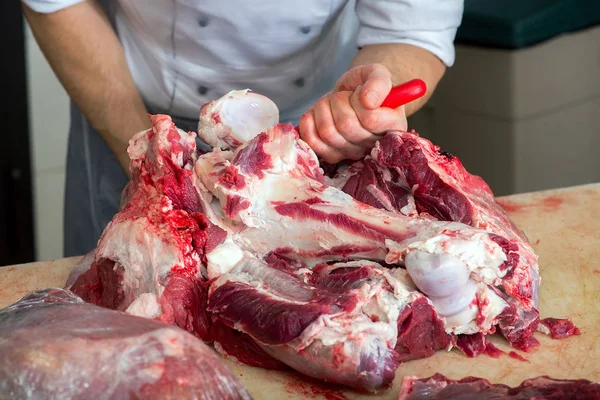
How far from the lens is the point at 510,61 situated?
336 cm

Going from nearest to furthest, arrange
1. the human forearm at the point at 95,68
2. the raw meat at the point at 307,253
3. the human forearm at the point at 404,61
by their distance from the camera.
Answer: the raw meat at the point at 307,253 → the human forearm at the point at 404,61 → the human forearm at the point at 95,68

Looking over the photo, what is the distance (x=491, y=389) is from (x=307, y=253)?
1.36ft

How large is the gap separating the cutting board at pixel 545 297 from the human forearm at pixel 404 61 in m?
0.34

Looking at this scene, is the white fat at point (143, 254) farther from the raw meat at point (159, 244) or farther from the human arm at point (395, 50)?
the human arm at point (395, 50)

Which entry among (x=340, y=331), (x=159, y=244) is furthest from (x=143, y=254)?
(x=340, y=331)

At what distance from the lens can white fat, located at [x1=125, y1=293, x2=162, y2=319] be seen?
→ 4.45 ft

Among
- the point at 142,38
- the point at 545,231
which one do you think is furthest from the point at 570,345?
the point at 142,38

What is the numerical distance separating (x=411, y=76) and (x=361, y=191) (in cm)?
51

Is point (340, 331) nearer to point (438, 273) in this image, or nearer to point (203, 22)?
point (438, 273)

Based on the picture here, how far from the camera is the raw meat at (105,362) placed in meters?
1.04

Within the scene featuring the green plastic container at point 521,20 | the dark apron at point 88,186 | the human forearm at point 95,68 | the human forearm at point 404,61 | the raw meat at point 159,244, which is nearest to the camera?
the raw meat at point 159,244

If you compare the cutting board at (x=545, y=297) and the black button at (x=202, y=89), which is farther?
the black button at (x=202, y=89)

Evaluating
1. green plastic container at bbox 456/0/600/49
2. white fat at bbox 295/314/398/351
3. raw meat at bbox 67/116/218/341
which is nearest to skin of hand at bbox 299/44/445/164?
raw meat at bbox 67/116/218/341

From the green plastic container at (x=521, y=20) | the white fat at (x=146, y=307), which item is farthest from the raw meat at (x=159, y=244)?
the green plastic container at (x=521, y=20)
